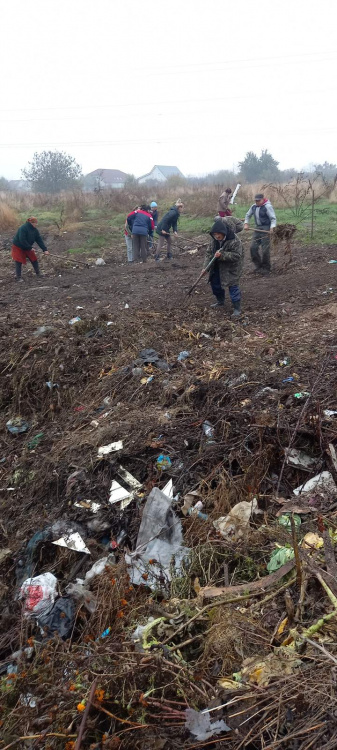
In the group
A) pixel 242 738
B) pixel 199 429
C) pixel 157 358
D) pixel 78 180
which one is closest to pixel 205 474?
pixel 199 429

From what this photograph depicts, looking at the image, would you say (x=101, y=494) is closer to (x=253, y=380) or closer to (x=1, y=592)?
(x=1, y=592)

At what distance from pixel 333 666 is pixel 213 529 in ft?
3.44

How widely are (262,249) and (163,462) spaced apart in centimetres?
557

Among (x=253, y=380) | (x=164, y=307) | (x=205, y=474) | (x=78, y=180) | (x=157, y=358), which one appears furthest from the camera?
(x=78, y=180)

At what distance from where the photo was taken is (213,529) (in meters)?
2.54

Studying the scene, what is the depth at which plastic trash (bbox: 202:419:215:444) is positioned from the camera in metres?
3.16

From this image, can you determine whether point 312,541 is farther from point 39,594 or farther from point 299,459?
point 39,594

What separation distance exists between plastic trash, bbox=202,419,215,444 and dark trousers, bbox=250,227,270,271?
5047mm

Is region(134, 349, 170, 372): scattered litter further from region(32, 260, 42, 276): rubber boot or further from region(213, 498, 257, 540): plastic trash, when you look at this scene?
region(32, 260, 42, 276): rubber boot

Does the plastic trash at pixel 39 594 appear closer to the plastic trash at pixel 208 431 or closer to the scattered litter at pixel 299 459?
the plastic trash at pixel 208 431

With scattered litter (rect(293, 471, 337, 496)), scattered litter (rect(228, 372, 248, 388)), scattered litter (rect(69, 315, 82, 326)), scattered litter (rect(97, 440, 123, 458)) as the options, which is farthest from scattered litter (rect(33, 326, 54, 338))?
scattered litter (rect(293, 471, 337, 496))

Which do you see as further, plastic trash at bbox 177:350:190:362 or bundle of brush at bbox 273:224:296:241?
bundle of brush at bbox 273:224:296:241

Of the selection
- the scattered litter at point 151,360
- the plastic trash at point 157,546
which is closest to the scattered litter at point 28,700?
the plastic trash at point 157,546

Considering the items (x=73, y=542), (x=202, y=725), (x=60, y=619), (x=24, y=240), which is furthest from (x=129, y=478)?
(x=24, y=240)
